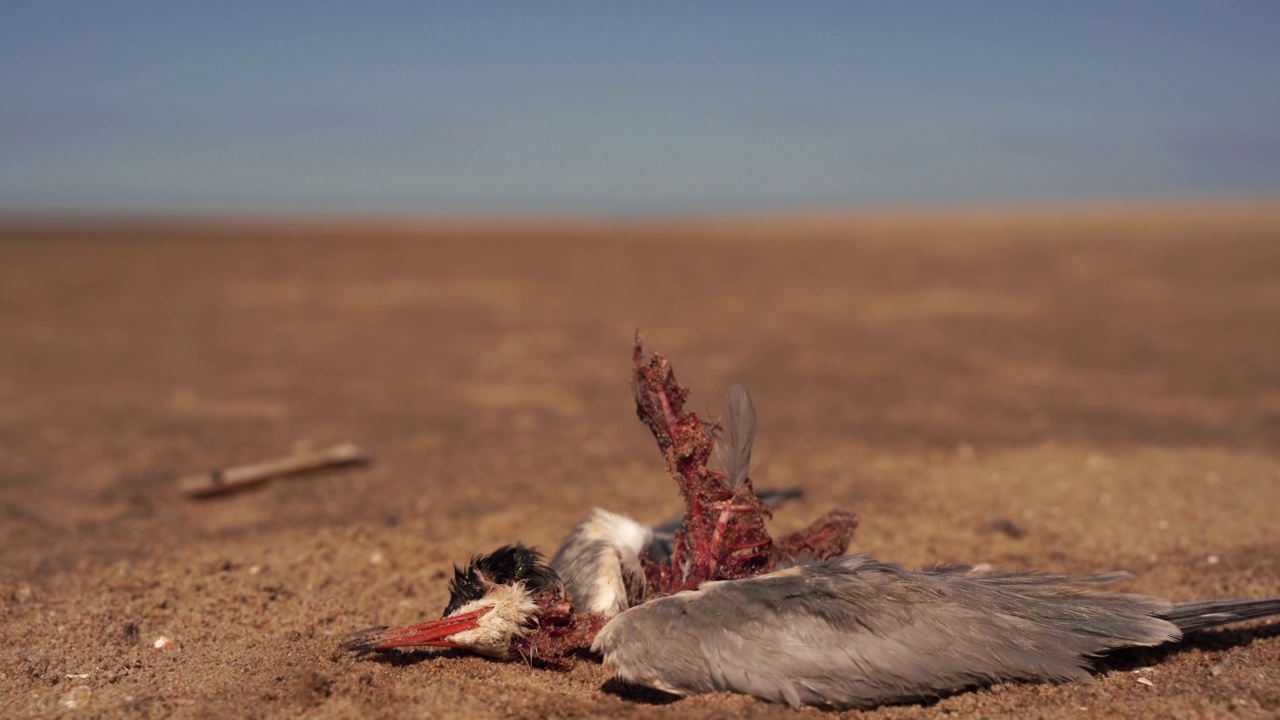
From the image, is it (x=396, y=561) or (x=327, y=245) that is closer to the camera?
(x=396, y=561)

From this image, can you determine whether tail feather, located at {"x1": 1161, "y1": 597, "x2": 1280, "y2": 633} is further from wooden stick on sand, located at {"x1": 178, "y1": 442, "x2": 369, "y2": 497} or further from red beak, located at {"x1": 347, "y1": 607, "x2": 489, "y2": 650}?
wooden stick on sand, located at {"x1": 178, "y1": 442, "x2": 369, "y2": 497}

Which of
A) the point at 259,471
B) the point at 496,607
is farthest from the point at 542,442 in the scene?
the point at 496,607

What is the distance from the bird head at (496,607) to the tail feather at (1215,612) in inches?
77.5

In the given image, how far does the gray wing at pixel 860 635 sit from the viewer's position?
2826 millimetres

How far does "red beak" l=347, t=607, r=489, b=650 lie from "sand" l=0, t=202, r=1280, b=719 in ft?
0.37

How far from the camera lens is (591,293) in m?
14.7

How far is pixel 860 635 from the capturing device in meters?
2.85

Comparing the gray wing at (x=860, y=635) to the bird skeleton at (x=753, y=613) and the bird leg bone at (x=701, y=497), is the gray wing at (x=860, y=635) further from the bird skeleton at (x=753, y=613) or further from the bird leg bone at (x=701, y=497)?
the bird leg bone at (x=701, y=497)

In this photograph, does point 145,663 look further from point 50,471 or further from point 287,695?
point 50,471

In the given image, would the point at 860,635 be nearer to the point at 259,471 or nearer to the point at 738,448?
the point at 738,448

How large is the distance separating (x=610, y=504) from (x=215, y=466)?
2.92m

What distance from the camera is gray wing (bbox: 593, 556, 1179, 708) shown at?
2826 millimetres

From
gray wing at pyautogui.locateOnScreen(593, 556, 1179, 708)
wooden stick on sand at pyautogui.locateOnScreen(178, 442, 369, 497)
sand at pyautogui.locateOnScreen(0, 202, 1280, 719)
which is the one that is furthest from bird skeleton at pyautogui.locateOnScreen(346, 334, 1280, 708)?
wooden stick on sand at pyautogui.locateOnScreen(178, 442, 369, 497)

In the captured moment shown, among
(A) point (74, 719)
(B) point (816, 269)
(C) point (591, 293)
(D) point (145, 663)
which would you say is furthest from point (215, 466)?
(B) point (816, 269)
